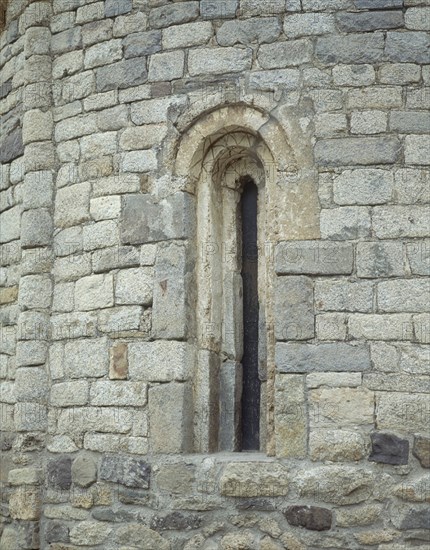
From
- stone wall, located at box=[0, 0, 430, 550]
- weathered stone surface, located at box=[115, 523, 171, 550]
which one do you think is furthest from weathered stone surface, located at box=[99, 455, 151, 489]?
weathered stone surface, located at box=[115, 523, 171, 550]

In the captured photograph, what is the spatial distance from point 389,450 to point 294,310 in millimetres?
988

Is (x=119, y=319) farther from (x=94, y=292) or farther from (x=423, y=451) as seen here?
(x=423, y=451)

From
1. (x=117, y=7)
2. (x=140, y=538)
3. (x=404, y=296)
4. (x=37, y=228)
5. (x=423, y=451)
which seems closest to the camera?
(x=423, y=451)

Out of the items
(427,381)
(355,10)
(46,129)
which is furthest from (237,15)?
(427,381)

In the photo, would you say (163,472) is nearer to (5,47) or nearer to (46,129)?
(46,129)

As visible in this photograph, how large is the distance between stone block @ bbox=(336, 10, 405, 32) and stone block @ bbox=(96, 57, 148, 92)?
1329 millimetres

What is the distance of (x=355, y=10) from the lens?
18.5 ft

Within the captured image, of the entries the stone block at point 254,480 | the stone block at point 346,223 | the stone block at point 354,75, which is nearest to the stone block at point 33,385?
the stone block at point 254,480

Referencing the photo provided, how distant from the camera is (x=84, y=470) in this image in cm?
583

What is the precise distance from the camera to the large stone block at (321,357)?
209 inches

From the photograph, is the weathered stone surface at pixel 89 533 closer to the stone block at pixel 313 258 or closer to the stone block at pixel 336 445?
the stone block at pixel 336 445

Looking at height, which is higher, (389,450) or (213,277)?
(213,277)

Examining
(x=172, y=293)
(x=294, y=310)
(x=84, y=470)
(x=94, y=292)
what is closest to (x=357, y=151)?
(x=294, y=310)

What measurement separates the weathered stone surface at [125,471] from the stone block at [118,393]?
0.34 metres
